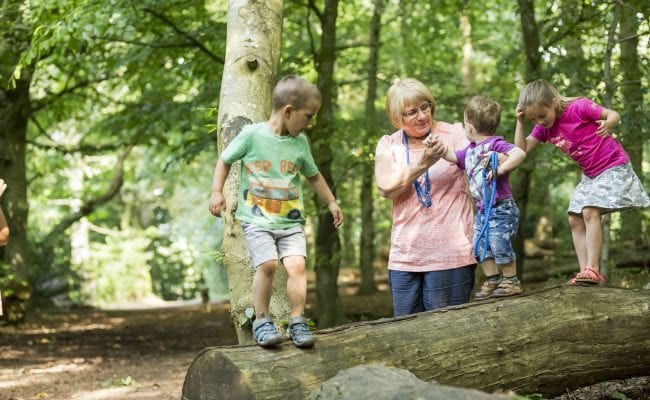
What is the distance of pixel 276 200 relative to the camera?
13.8 feet

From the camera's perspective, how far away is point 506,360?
473 centimetres

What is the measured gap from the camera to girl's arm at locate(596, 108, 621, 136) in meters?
5.02

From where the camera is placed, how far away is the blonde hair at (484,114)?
487cm

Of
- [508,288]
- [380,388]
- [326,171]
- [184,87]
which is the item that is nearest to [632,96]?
[326,171]

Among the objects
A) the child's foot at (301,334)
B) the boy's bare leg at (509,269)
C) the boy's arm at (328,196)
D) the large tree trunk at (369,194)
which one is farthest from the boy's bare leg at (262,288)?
the large tree trunk at (369,194)

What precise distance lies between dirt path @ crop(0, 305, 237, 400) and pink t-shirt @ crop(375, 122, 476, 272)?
10.8 feet

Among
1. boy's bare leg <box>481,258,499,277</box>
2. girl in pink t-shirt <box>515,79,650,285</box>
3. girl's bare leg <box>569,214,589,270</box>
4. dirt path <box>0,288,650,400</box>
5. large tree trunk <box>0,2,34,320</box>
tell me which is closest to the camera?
boy's bare leg <box>481,258,499,277</box>

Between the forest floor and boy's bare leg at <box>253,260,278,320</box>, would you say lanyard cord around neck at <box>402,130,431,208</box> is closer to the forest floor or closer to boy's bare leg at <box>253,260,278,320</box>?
boy's bare leg at <box>253,260,278,320</box>

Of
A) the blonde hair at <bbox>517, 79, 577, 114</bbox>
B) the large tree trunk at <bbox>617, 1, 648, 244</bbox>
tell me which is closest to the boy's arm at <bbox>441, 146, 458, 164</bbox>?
the blonde hair at <bbox>517, 79, 577, 114</bbox>

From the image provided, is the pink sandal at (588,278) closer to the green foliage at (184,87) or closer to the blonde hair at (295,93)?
the blonde hair at (295,93)

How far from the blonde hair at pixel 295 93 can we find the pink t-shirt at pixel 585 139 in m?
1.99

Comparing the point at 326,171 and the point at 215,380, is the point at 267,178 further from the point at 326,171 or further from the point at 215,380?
the point at 326,171

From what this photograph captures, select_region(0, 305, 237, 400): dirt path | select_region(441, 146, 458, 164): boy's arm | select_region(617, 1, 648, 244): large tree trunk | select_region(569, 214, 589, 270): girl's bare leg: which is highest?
select_region(617, 1, 648, 244): large tree trunk

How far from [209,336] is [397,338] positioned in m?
10.0
